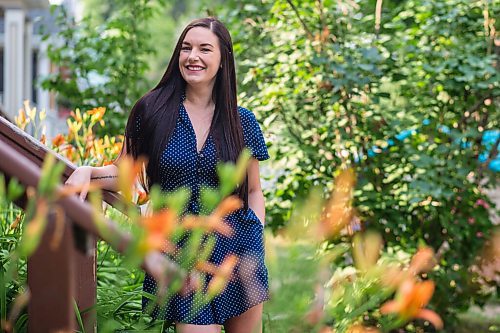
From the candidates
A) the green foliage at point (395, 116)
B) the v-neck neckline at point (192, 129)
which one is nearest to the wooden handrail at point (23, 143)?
the v-neck neckline at point (192, 129)

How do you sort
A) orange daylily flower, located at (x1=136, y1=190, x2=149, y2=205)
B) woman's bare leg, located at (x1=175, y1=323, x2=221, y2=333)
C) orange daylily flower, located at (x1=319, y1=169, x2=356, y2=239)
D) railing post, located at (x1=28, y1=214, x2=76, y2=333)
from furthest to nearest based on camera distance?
orange daylily flower, located at (x1=319, y1=169, x2=356, y2=239) → orange daylily flower, located at (x1=136, y1=190, x2=149, y2=205) → woman's bare leg, located at (x1=175, y1=323, x2=221, y2=333) → railing post, located at (x1=28, y1=214, x2=76, y2=333)

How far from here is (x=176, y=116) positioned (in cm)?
291

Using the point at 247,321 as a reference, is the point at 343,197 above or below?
below

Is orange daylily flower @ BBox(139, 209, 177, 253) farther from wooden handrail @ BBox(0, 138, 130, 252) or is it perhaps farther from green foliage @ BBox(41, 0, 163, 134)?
green foliage @ BBox(41, 0, 163, 134)

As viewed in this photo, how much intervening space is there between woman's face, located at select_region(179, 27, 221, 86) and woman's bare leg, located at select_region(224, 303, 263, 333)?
28.5 inches

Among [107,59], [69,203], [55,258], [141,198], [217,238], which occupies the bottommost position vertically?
[107,59]

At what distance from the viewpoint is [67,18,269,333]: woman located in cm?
276

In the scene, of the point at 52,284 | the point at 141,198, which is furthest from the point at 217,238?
the point at 52,284

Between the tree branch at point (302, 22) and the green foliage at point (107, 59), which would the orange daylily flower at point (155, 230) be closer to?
the tree branch at point (302, 22)

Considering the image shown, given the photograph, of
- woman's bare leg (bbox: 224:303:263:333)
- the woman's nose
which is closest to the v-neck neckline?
the woman's nose

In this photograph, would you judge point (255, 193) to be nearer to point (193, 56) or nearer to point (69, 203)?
point (193, 56)

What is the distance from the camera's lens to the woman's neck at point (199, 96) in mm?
2971

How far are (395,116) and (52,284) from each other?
423 centimetres

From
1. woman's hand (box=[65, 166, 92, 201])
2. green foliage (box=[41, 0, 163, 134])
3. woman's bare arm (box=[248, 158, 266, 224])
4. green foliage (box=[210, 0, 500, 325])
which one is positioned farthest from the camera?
green foliage (box=[41, 0, 163, 134])
